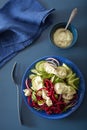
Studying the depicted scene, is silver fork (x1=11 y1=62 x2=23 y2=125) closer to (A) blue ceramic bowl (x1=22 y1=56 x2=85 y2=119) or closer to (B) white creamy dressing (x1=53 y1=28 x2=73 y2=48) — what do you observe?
(A) blue ceramic bowl (x1=22 y1=56 x2=85 y2=119)

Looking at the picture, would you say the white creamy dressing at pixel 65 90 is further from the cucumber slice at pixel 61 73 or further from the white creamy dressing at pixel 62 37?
the white creamy dressing at pixel 62 37

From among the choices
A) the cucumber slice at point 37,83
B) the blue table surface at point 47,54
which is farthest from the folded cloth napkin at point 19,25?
the cucumber slice at point 37,83

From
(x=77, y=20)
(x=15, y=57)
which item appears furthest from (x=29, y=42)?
(x=77, y=20)

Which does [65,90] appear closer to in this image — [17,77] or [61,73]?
[61,73]

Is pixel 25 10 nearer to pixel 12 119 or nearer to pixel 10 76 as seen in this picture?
pixel 10 76

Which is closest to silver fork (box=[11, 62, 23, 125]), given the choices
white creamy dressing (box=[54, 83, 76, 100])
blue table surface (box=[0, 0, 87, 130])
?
blue table surface (box=[0, 0, 87, 130])

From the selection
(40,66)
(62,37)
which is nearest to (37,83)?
(40,66)
